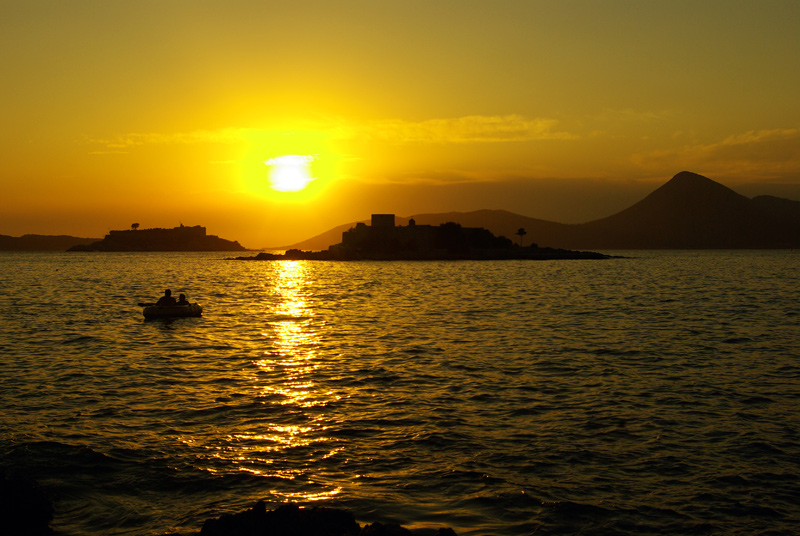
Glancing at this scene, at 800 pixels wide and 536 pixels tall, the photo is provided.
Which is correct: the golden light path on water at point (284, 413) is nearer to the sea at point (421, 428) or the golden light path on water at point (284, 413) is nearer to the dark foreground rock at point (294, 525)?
the sea at point (421, 428)

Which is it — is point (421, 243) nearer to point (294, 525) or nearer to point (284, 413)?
point (284, 413)

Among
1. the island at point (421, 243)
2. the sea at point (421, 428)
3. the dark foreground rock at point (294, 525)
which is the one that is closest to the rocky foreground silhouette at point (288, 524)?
the dark foreground rock at point (294, 525)

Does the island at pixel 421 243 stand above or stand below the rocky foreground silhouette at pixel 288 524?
above

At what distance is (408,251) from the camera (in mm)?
184750

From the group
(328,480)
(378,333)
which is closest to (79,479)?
(328,480)

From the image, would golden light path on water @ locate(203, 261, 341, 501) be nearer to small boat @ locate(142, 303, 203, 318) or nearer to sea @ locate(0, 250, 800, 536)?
sea @ locate(0, 250, 800, 536)

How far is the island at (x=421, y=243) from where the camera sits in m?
182

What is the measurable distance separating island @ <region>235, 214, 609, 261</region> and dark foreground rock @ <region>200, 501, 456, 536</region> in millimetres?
173001

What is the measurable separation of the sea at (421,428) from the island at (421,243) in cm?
15264

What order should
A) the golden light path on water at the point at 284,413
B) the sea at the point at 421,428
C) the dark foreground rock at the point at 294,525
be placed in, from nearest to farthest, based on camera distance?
the dark foreground rock at the point at 294,525
the sea at the point at 421,428
the golden light path on water at the point at 284,413

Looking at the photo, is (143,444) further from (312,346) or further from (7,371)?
(312,346)

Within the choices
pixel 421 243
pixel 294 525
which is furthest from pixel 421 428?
pixel 421 243

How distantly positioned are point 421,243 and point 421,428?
171 m

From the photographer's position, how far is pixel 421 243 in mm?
184000
